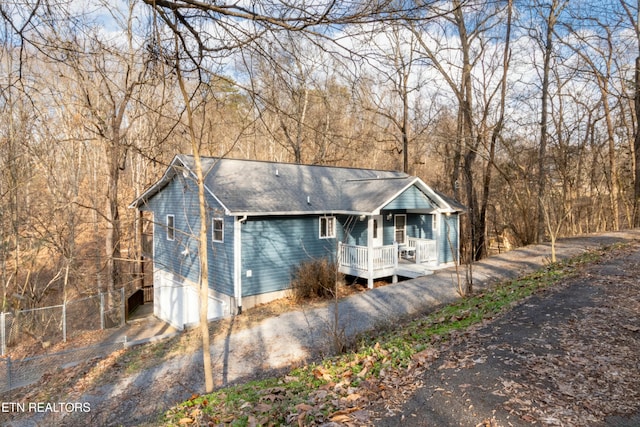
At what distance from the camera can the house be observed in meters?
12.4

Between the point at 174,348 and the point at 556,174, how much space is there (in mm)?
23432

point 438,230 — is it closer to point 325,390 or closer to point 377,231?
point 377,231

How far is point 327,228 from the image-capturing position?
47.3 feet

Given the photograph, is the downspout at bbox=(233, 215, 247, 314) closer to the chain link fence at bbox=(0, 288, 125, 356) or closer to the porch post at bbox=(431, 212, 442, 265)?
the chain link fence at bbox=(0, 288, 125, 356)

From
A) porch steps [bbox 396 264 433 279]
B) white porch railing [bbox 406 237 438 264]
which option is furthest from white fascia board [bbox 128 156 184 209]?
white porch railing [bbox 406 237 438 264]

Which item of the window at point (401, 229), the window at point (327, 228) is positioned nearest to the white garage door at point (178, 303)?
the window at point (327, 228)

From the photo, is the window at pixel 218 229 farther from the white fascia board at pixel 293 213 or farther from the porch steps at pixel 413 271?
the porch steps at pixel 413 271

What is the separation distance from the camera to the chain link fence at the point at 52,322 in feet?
38.1

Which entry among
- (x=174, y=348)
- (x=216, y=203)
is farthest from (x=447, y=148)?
(x=174, y=348)

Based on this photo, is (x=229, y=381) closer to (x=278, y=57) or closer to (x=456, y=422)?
(x=456, y=422)

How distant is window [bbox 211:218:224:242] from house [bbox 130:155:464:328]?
0.11ft

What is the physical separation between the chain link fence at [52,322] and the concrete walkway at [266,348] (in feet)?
17.0

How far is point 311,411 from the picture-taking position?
3504 millimetres

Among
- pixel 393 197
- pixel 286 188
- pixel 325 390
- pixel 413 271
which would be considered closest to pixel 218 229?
pixel 286 188
